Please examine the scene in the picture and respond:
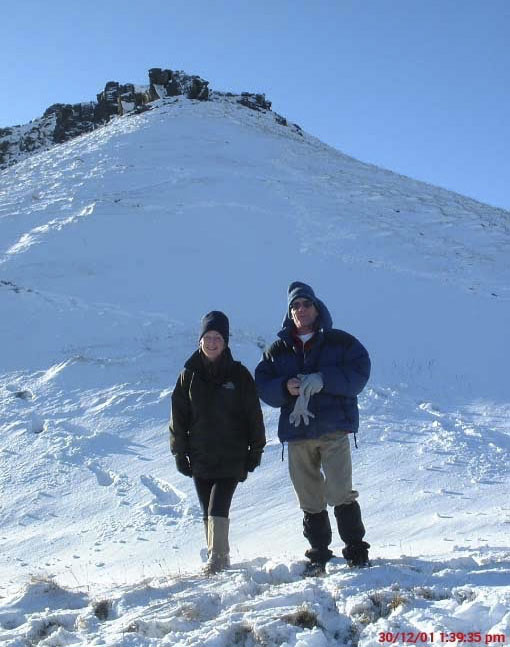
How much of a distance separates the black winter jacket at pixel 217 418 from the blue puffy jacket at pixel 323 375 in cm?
26

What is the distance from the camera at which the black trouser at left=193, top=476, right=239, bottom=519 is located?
4.68 m

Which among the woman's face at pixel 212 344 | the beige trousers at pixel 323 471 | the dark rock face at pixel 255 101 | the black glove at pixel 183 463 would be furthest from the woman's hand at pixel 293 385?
the dark rock face at pixel 255 101

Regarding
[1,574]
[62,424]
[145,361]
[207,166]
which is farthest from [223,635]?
[207,166]

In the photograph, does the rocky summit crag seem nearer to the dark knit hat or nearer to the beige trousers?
the dark knit hat

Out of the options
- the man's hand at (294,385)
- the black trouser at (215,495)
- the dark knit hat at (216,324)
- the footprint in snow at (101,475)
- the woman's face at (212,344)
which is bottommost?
the footprint in snow at (101,475)

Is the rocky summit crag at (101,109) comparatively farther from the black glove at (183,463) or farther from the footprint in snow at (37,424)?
the black glove at (183,463)

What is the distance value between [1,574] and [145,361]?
17.9 feet

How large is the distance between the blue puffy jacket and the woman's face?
36 cm

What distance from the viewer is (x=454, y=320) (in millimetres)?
13094

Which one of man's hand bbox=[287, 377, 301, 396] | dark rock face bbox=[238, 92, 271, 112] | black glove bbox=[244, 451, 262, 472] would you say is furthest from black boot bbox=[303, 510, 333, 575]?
dark rock face bbox=[238, 92, 271, 112]

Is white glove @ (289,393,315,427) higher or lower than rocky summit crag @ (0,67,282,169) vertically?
lower

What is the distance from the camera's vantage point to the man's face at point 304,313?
4.50 metres

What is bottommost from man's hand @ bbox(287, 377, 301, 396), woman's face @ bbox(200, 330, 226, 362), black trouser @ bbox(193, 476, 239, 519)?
black trouser @ bbox(193, 476, 239, 519)

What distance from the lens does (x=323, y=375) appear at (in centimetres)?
431
